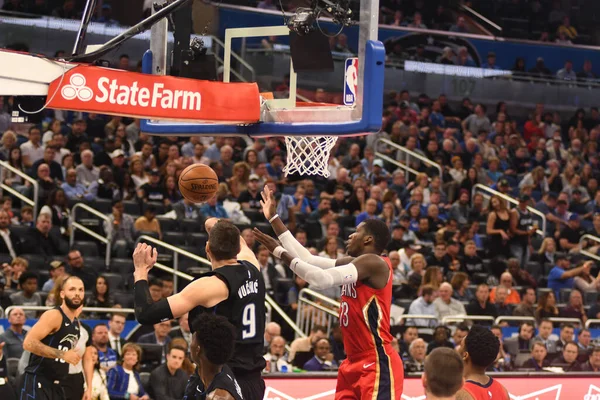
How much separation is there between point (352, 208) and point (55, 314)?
7.84 metres

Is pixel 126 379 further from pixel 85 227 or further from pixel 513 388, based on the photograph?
pixel 85 227

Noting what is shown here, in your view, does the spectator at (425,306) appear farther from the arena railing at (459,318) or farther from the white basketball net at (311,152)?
the white basketball net at (311,152)

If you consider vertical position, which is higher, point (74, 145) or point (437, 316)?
point (74, 145)

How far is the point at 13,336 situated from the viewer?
10.2 meters

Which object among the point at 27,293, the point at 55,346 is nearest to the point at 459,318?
the point at 27,293

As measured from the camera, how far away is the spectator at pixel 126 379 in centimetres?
988

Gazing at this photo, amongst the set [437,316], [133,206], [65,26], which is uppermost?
[65,26]

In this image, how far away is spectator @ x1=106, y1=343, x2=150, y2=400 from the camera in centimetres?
988

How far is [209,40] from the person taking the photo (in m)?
7.84

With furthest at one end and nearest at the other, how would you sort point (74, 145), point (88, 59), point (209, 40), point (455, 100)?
point (455, 100) → point (74, 145) → point (209, 40) → point (88, 59)

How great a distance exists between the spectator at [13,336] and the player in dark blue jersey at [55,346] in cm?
181

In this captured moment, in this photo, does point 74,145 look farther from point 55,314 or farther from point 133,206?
point 55,314

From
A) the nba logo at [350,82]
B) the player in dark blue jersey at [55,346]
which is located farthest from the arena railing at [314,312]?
the nba logo at [350,82]

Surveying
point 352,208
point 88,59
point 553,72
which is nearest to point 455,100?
point 553,72
